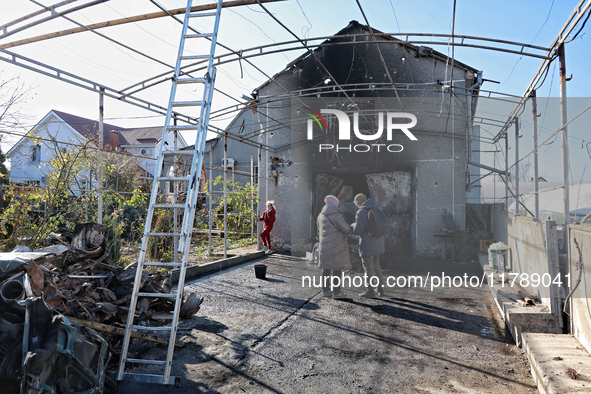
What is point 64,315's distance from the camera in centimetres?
414

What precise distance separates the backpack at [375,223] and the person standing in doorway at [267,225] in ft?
20.2

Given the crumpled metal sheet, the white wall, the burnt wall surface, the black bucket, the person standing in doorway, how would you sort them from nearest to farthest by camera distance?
1. the crumpled metal sheet
2. the white wall
3. the black bucket
4. the burnt wall surface
5. the person standing in doorway

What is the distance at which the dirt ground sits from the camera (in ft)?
13.0

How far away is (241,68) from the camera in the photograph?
782cm

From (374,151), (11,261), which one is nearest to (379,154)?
(374,151)

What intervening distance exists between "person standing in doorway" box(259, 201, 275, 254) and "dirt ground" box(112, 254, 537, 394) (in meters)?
5.33

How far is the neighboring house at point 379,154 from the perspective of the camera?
12484 mm

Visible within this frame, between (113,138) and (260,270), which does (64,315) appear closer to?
(260,270)

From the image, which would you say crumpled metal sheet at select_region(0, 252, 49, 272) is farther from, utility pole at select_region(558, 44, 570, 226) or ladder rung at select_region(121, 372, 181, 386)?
utility pole at select_region(558, 44, 570, 226)

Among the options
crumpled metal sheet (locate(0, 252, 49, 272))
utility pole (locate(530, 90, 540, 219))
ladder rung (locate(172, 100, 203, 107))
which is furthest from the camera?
utility pole (locate(530, 90, 540, 219))

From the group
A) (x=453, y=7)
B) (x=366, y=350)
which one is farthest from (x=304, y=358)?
(x=453, y=7)

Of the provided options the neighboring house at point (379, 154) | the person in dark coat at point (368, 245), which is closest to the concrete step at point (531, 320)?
the person in dark coat at point (368, 245)

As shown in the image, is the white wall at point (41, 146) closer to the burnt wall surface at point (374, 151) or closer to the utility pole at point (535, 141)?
the burnt wall surface at point (374, 151)

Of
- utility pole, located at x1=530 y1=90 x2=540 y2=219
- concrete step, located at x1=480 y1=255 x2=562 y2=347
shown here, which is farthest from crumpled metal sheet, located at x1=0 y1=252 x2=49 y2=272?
utility pole, located at x1=530 y1=90 x2=540 y2=219
